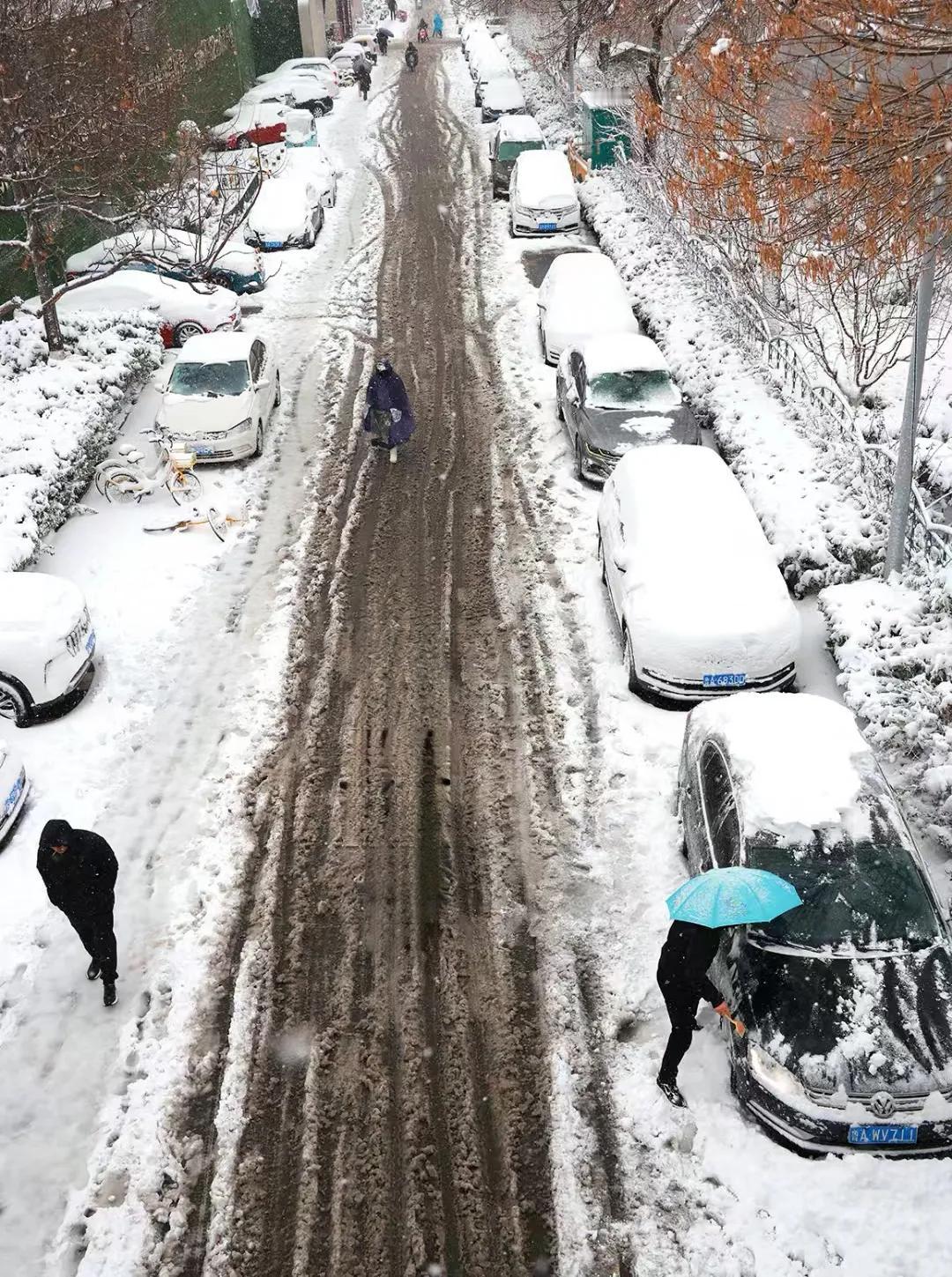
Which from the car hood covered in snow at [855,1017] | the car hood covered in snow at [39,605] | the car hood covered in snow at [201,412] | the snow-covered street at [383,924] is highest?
the car hood covered in snow at [201,412]

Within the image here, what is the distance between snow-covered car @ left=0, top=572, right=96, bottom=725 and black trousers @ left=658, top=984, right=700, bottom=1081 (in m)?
7.01

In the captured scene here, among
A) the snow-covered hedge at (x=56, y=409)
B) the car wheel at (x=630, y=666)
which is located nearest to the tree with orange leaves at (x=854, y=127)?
the car wheel at (x=630, y=666)

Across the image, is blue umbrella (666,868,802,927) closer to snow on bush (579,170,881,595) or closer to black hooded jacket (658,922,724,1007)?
black hooded jacket (658,922,724,1007)

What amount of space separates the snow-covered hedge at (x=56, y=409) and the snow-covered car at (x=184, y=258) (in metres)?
2.00

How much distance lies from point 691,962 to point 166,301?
17.9 metres

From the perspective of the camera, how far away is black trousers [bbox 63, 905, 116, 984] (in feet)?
23.5

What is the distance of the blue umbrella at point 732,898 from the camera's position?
5918 mm

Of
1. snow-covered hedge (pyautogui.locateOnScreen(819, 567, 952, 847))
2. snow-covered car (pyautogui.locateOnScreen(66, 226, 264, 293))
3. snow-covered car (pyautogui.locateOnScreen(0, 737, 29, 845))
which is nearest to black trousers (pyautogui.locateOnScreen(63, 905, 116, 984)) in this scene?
snow-covered car (pyautogui.locateOnScreen(0, 737, 29, 845))

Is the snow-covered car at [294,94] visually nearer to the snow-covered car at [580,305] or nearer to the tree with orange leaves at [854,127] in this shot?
the snow-covered car at [580,305]

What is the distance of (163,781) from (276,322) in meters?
14.2

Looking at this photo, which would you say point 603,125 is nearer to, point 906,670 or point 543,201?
point 543,201

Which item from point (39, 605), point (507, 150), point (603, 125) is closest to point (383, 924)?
point (39, 605)

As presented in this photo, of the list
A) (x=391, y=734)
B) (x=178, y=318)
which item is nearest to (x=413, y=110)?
(x=178, y=318)

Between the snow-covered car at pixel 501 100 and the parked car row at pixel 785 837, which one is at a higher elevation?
the snow-covered car at pixel 501 100
